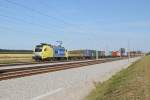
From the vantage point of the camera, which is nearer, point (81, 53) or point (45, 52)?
point (45, 52)

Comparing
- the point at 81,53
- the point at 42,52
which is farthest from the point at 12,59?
the point at 81,53

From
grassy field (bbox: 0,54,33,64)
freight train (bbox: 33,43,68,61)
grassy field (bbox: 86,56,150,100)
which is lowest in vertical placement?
grassy field (bbox: 86,56,150,100)

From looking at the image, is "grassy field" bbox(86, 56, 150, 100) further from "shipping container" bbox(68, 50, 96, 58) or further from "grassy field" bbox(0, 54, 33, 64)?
"shipping container" bbox(68, 50, 96, 58)

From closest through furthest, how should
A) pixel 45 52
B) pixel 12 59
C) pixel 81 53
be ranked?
1. pixel 45 52
2. pixel 12 59
3. pixel 81 53

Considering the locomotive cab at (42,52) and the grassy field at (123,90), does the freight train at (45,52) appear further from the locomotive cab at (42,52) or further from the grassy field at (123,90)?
the grassy field at (123,90)

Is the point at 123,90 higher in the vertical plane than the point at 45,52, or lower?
lower

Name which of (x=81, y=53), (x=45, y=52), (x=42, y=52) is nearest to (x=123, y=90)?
(x=42, y=52)

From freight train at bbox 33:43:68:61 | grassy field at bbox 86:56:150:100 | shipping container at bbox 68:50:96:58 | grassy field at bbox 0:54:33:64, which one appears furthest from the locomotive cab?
grassy field at bbox 86:56:150:100

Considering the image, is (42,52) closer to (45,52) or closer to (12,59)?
(45,52)

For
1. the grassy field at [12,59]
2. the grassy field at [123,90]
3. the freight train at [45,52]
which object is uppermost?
the freight train at [45,52]

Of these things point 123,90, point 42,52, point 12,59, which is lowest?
point 123,90

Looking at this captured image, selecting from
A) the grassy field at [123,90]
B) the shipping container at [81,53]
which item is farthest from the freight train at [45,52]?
the grassy field at [123,90]

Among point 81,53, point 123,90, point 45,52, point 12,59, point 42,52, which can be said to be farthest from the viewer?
point 81,53

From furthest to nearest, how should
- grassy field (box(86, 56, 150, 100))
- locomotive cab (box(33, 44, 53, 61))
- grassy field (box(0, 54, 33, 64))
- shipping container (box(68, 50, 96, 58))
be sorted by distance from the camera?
shipping container (box(68, 50, 96, 58))
locomotive cab (box(33, 44, 53, 61))
grassy field (box(0, 54, 33, 64))
grassy field (box(86, 56, 150, 100))
